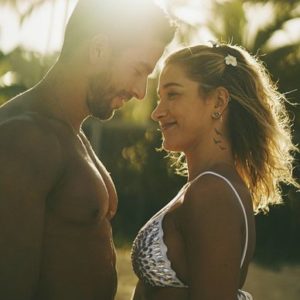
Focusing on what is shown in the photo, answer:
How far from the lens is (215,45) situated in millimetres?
3711

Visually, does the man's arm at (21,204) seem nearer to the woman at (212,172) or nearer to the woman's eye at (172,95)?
the woman at (212,172)

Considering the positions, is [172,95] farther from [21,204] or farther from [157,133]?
[157,133]

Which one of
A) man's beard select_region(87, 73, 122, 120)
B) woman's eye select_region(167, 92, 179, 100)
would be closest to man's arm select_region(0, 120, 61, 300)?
man's beard select_region(87, 73, 122, 120)

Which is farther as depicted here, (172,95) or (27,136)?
(172,95)

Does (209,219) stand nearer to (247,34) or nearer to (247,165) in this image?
(247,165)

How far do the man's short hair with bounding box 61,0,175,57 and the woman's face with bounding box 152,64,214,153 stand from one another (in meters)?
0.20

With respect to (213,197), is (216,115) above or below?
above

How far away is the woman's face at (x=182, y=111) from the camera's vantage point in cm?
349

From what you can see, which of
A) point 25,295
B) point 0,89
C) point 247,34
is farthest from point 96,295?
point 0,89

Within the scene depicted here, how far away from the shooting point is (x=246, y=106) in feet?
11.4

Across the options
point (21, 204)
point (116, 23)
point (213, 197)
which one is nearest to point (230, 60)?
point (116, 23)

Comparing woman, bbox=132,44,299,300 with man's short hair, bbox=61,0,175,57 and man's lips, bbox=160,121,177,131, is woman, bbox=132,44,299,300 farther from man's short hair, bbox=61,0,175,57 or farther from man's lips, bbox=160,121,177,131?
man's short hair, bbox=61,0,175,57

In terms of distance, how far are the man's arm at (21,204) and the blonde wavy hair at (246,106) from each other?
0.98 metres

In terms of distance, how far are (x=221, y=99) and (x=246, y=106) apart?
119 mm
